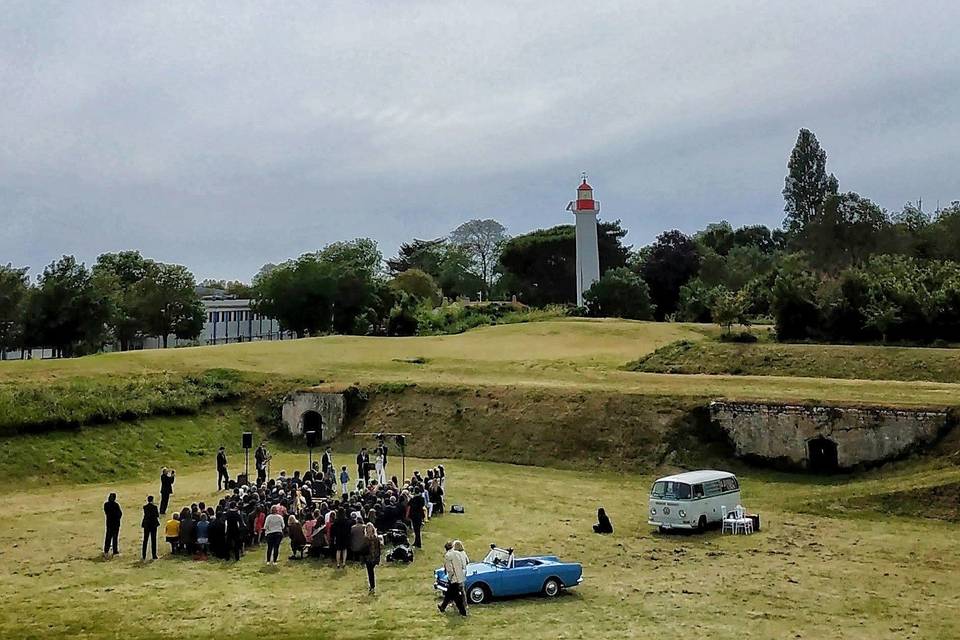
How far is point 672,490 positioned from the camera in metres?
24.5

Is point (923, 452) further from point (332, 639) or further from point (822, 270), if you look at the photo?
point (822, 270)

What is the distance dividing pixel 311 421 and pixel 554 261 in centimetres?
6591

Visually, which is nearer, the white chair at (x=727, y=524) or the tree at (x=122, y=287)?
the white chair at (x=727, y=524)

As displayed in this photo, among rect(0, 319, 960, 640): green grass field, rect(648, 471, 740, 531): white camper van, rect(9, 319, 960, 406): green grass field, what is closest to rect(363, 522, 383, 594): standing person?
rect(0, 319, 960, 640): green grass field

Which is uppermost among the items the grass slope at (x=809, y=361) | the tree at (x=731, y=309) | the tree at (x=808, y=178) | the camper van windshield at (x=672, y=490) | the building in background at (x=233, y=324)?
the tree at (x=808, y=178)

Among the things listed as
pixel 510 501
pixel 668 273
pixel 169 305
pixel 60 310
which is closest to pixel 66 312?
pixel 60 310

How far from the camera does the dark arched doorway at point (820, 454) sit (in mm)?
32312

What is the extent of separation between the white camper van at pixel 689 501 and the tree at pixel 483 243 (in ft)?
343

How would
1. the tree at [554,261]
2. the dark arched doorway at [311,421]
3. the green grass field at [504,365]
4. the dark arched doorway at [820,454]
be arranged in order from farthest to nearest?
the tree at [554,261] < the dark arched doorway at [311,421] < the green grass field at [504,365] < the dark arched doorway at [820,454]

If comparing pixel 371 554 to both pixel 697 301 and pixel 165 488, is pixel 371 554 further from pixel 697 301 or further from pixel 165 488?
pixel 697 301

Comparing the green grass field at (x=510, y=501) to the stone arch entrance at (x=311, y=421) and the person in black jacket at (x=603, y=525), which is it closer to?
the person in black jacket at (x=603, y=525)

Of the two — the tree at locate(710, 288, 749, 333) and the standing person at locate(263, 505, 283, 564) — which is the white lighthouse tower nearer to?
the tree at locate(710, 288, 749, 333)

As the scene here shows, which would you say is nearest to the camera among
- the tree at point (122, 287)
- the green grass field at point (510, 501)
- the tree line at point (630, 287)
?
the green grass field at point (510, 501)

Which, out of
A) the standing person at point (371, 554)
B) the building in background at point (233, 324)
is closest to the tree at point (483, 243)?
the building in background at point (233, 324)
